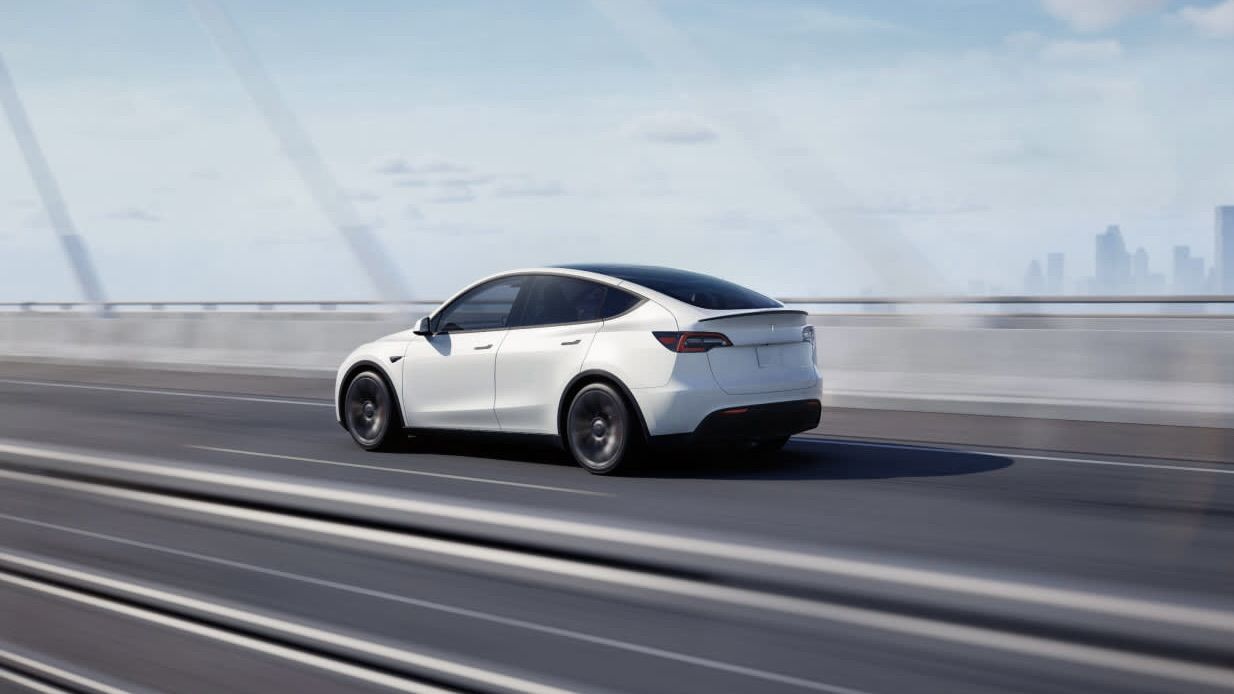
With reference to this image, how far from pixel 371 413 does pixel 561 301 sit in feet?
7.11

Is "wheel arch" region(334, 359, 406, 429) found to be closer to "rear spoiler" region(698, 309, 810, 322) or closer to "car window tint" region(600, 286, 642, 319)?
"car window tint" region(600, 286, 642, 319)

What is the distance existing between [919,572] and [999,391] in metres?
11.5

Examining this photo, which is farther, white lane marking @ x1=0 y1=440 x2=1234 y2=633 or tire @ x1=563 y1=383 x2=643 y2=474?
tire @ x1=563 y1=383 x2=643 y2=474

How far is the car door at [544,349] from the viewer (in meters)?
10.1

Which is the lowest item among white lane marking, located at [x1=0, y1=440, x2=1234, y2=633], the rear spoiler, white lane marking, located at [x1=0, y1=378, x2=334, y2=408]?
white lane marking, located at [x1=0, y1=378, x2=334, y2=408]

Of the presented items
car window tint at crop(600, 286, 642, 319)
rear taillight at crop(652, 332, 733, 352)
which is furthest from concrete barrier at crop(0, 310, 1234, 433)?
car window tint at crop(600, 286, 642, 319)

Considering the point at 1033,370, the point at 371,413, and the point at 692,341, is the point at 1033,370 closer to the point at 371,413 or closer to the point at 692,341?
the point at 692,341

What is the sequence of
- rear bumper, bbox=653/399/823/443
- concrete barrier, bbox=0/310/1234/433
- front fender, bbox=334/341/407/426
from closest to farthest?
rear bumper, bbox=653/399/823/443 → front fender, bbox=334/341/407/426 → concrete barrier, bbox=0/310/1234/433

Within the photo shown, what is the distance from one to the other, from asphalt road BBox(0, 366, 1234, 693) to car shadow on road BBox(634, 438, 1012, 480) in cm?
5

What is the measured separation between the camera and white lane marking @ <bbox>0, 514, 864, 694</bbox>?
14.8ft

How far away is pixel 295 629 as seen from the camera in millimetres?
4547

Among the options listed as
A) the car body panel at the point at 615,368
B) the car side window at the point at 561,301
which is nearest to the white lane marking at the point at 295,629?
the car body panel at the point at 615,368

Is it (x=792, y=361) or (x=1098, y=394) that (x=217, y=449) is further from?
(x=1098, y=394)

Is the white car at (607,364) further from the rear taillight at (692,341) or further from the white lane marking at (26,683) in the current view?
the white lane marking at (26,683)
